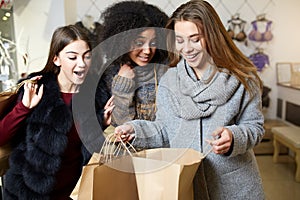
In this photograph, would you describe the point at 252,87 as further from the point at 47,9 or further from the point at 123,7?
the point at 47,9

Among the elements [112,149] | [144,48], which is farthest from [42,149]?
[144,48]

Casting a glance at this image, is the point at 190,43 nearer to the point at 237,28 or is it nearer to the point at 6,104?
the point at 6,104

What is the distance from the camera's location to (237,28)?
267 centimetres

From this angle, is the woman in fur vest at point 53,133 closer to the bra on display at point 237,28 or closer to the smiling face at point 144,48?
the smiling face at point 144,48

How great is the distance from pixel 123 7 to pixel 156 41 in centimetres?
23

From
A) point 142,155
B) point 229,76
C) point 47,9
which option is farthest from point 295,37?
point 142,155

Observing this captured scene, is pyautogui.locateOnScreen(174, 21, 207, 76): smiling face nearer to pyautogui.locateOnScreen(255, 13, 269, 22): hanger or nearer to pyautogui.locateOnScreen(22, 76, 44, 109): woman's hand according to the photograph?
pyautogui.locateOnScreen(22, 76, 44, 109): woman's hand

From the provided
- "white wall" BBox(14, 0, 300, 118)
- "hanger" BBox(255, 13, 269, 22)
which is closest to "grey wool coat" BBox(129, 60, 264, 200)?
"white wall" BBox(14, 0, 300, 118)

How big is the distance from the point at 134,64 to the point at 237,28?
200cm

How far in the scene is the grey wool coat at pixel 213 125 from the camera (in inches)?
30.3

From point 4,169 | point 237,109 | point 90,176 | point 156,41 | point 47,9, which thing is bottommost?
point 4,169

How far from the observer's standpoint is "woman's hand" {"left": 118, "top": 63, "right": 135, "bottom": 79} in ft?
3.02

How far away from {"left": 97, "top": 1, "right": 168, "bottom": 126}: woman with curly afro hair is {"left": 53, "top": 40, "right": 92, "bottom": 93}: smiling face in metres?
0.06

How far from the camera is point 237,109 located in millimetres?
774
